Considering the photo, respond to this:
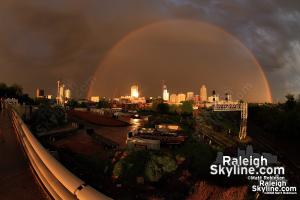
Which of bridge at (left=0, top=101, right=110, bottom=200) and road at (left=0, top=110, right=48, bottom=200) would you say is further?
road at (left=0, top=110, right=48, bottom=200)

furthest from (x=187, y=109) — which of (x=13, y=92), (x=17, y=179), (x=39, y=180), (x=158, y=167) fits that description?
(x=39, y=180)

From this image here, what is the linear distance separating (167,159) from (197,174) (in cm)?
214

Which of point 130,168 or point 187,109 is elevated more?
point 130,168

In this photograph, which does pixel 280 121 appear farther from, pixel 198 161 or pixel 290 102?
pixel 198 161

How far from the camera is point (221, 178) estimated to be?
1733 cm

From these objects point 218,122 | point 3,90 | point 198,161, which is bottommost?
point 218,122

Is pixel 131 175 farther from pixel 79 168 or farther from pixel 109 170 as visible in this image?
pixel 79 168

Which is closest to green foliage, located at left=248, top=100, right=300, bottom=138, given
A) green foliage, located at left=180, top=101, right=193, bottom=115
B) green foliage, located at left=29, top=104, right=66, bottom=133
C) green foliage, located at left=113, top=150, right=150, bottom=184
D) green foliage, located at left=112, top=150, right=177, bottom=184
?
green foliage, located at left=180, top=101, right=193, bottom=115

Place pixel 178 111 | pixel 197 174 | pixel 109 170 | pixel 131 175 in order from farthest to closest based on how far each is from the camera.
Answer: pixel 178 111 → pixel 197 174 → pixel 109 170 → pixel 131 175

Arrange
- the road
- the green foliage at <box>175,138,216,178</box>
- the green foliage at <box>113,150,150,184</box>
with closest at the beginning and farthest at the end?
the road, the green foliage at <box>113,150,150,184</box>, the green foliage at <box>175,138,216,178</box>

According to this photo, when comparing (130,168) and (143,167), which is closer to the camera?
(130,168)

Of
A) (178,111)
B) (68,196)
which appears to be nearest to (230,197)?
(68,196)

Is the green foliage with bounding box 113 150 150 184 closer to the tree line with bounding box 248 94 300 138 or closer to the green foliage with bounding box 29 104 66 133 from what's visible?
the green foliage with bounding box 29 104 66 133

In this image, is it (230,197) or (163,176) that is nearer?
(230,197)
